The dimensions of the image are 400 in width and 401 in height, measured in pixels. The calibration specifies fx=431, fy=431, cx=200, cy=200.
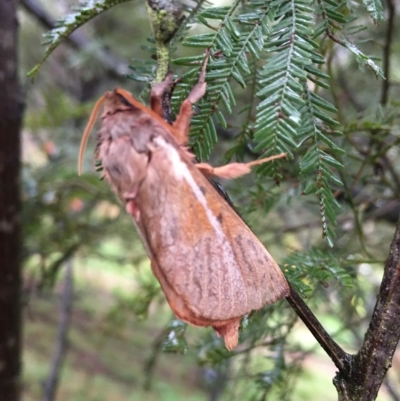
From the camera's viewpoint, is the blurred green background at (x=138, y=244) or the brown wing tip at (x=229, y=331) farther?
the blurred green background at (x=138, y=244)

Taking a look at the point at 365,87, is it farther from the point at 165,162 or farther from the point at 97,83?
the point at 97,83

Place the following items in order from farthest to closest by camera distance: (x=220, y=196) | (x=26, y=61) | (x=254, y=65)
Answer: (x=26, y=61), (x=254, y=65), (x=220, y=196)

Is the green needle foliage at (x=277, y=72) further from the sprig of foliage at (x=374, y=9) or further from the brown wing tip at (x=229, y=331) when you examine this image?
the brown wing tip at (x=229, y=331)

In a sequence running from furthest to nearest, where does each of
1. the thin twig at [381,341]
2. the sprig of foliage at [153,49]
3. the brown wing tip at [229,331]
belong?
the sprig of foliage at [153,49], the brown wing tip at [229,331], the thin twig at [381,341]

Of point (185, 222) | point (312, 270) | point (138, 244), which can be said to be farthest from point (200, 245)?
point (138, 244)

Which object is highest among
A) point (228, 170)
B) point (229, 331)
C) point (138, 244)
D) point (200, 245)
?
point (228, 170)

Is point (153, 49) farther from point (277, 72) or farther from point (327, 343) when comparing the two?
point (327, 343)

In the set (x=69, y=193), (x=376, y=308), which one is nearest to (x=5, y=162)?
(x=69, y=193)

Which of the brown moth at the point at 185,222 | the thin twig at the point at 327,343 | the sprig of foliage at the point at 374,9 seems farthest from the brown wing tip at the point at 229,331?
the sprig of foliage at the point at 374,9
